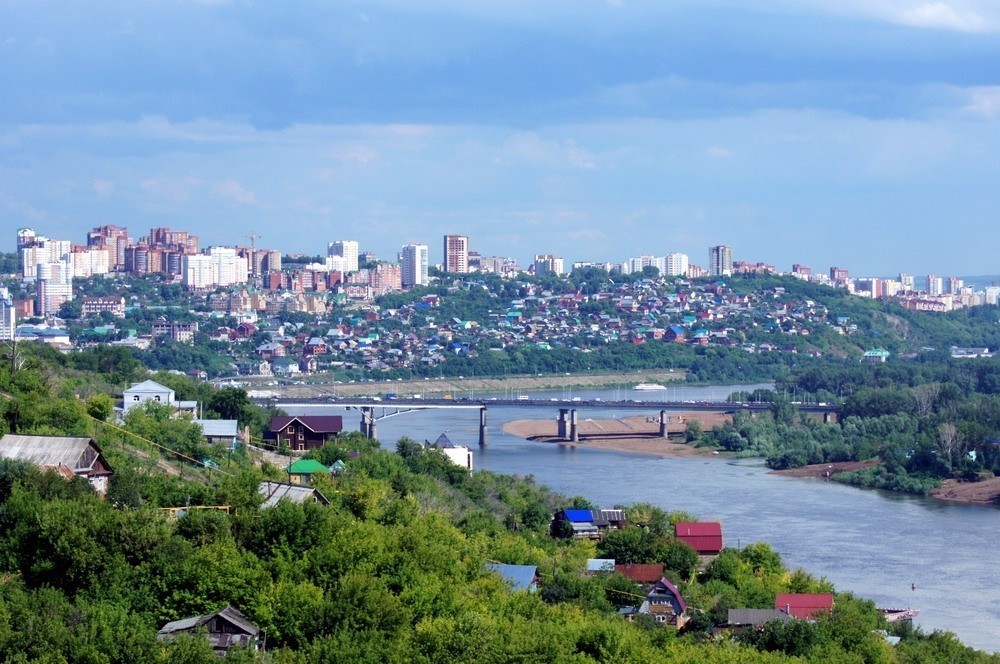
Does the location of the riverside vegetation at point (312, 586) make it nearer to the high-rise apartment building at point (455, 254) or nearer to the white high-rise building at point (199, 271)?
the white high-rise building at point (199, 271)

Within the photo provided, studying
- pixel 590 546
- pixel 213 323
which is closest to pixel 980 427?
pixel 590 546

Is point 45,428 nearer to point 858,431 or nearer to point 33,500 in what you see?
point 33,500

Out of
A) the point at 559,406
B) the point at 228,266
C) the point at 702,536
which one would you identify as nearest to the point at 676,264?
the point at 228,266

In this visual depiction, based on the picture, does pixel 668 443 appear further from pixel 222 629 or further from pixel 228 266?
pixel 228 266

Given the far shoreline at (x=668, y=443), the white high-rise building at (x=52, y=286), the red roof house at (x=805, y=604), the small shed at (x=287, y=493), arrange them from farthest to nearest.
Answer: the white high-rise building at (x=52, y=286)
the far shoreline at (x=668, y=443)
the red roof house at (x=805, y=604)
the small shed at (x=287, y=493)

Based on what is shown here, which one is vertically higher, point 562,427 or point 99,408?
point 99,408

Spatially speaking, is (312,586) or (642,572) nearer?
(312,586)

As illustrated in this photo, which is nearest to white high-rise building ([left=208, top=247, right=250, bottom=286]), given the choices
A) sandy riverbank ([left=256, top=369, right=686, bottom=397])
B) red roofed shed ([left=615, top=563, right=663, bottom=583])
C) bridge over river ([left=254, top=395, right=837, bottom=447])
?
sandy riverbank ([left=256, top=369, right=686, bottom=397])

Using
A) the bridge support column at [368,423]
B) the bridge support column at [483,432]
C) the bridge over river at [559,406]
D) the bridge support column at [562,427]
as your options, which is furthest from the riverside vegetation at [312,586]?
the bridge support column at [562,427]
